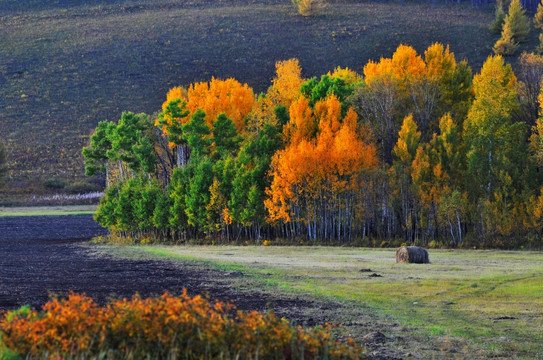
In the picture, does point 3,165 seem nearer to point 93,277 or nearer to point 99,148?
point 99,148

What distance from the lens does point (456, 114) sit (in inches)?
2657

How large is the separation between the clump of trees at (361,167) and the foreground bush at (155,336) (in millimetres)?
42110

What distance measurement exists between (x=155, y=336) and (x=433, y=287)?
18.0 meters

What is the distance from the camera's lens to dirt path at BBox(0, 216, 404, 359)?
24.6 metres

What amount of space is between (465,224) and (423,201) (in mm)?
4030

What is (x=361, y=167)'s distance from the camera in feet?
196

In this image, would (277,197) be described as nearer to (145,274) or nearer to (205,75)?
(145,274)

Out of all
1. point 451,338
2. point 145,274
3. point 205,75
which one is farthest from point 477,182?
point 205,75

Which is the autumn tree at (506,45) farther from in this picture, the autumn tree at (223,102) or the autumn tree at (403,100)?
the autumn tree at (223,102)

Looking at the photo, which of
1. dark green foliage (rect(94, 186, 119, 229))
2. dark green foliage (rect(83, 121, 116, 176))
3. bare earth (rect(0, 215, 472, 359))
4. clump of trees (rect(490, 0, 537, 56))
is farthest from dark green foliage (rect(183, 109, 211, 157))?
clump of trees (rect(490, 0, 537, 56))

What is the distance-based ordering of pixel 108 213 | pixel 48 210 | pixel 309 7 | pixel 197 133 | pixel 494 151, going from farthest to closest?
pixel 309 7, pixel 48 210, pixel 197 133, pixel 108 213, pixel 494 151

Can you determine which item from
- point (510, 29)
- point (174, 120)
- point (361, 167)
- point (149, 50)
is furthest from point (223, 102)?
point (510, 29)

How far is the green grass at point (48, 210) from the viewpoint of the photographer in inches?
3570

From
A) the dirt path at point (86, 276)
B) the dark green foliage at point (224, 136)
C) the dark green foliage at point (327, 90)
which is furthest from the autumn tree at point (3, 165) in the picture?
the dark green foliage at point (327, 90)
